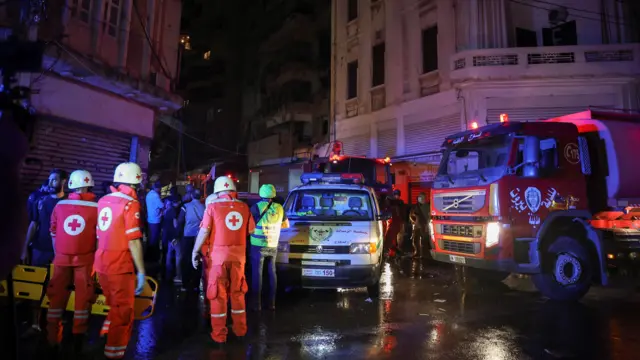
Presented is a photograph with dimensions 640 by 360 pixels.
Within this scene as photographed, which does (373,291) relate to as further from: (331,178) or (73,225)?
(73,225)

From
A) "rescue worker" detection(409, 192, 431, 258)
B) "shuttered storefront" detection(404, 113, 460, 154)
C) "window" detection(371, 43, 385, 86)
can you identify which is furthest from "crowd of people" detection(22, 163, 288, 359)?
"window" detection(371, 43, 385, 86)

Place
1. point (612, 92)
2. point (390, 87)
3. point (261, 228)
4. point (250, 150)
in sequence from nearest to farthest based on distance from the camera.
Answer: point (261, 228) < point (612, 92) < point (390, 87) < point (250, 150)

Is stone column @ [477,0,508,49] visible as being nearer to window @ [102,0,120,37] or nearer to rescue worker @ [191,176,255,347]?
window @ [102,0,120,37]

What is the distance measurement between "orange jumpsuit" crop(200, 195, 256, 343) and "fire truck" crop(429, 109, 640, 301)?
14.0ft

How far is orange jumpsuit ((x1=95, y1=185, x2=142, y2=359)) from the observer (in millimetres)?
3711

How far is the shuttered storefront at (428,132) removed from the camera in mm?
14852

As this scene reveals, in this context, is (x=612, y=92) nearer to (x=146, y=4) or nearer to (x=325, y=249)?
(x=325, y=249)

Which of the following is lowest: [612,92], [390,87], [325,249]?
[325,249]

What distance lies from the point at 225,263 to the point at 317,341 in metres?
1.50

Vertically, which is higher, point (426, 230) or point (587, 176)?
point (587, 176)

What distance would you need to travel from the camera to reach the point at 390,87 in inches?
690

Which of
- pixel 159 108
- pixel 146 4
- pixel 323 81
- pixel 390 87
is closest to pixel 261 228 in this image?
pixel 159 108

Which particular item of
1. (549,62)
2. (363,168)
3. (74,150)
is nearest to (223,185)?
(74,150)

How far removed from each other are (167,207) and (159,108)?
5698 mm
